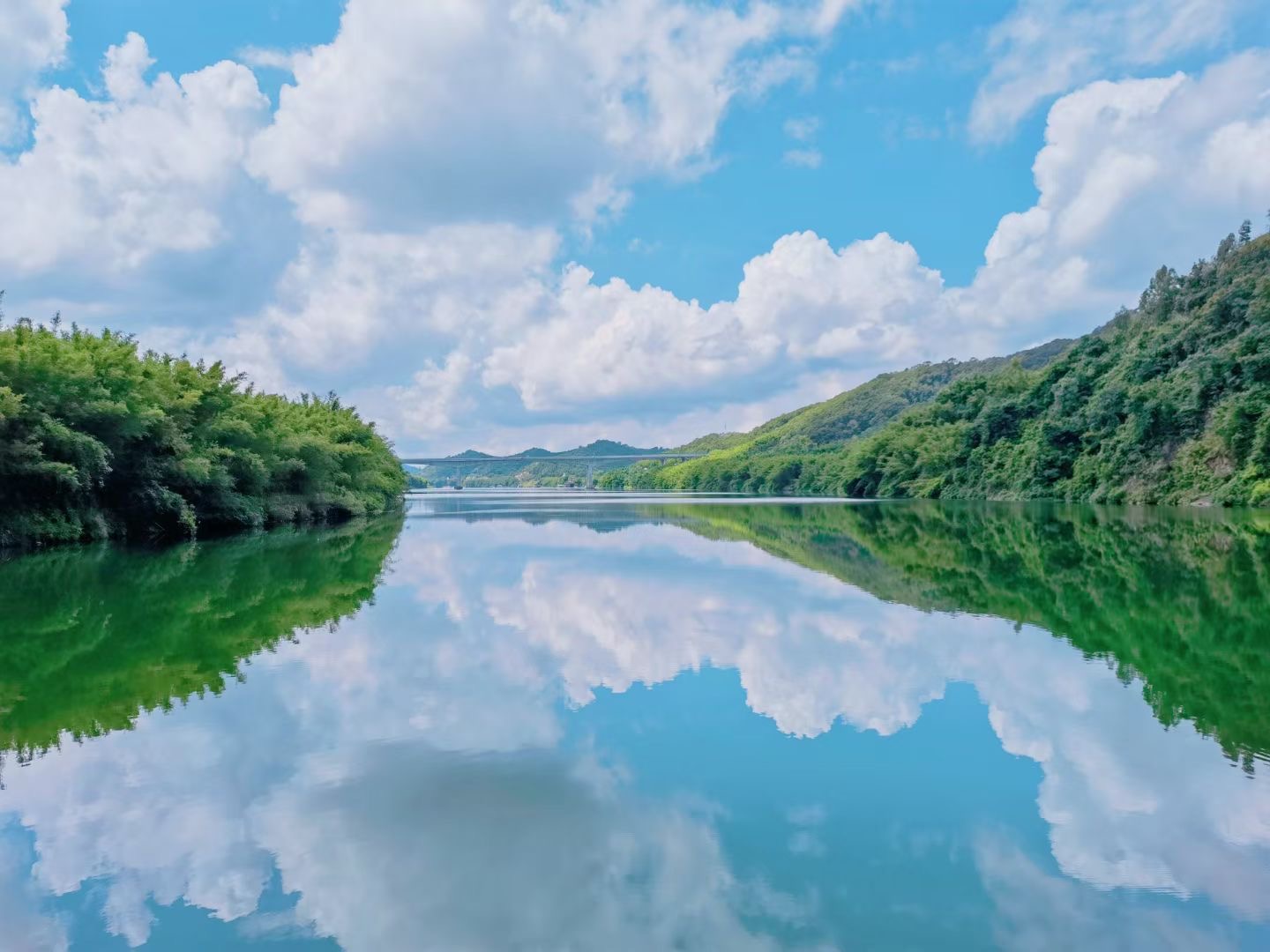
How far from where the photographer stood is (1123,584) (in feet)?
44.7

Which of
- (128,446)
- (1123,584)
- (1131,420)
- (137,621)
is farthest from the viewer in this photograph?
(1131,420)

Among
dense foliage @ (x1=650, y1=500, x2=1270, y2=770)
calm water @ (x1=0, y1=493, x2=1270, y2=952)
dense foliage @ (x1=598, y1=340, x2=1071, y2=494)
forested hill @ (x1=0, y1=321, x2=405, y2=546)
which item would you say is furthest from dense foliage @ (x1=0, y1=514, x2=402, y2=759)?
dense foliage @ (x1=598, y1=340, x2=1071, y2=494)

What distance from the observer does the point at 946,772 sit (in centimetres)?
561

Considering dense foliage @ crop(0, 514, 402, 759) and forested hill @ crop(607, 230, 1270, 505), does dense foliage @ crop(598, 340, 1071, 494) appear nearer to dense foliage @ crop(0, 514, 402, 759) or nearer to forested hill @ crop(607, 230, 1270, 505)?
forested hill @ crop(607, 230, 1270, 505)

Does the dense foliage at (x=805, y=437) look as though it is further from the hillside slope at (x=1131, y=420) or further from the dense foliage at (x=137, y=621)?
the dense foliage at (x=137, y=621)

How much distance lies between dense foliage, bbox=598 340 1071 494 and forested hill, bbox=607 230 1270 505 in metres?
30.8

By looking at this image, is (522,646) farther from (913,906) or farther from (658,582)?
(913,906)

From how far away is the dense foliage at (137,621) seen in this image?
750cm

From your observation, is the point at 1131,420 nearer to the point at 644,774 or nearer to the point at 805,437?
the point at 644,774

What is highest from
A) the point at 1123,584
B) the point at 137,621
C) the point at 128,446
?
the point at 128,446

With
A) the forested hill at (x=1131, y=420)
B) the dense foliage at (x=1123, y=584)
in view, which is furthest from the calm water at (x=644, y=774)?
the forested hill at (x=1131, y=420)

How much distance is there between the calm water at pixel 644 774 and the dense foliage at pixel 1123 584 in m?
0.08

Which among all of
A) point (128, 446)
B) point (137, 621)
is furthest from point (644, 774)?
point (128, 446)

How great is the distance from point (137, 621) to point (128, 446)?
16165 mm
